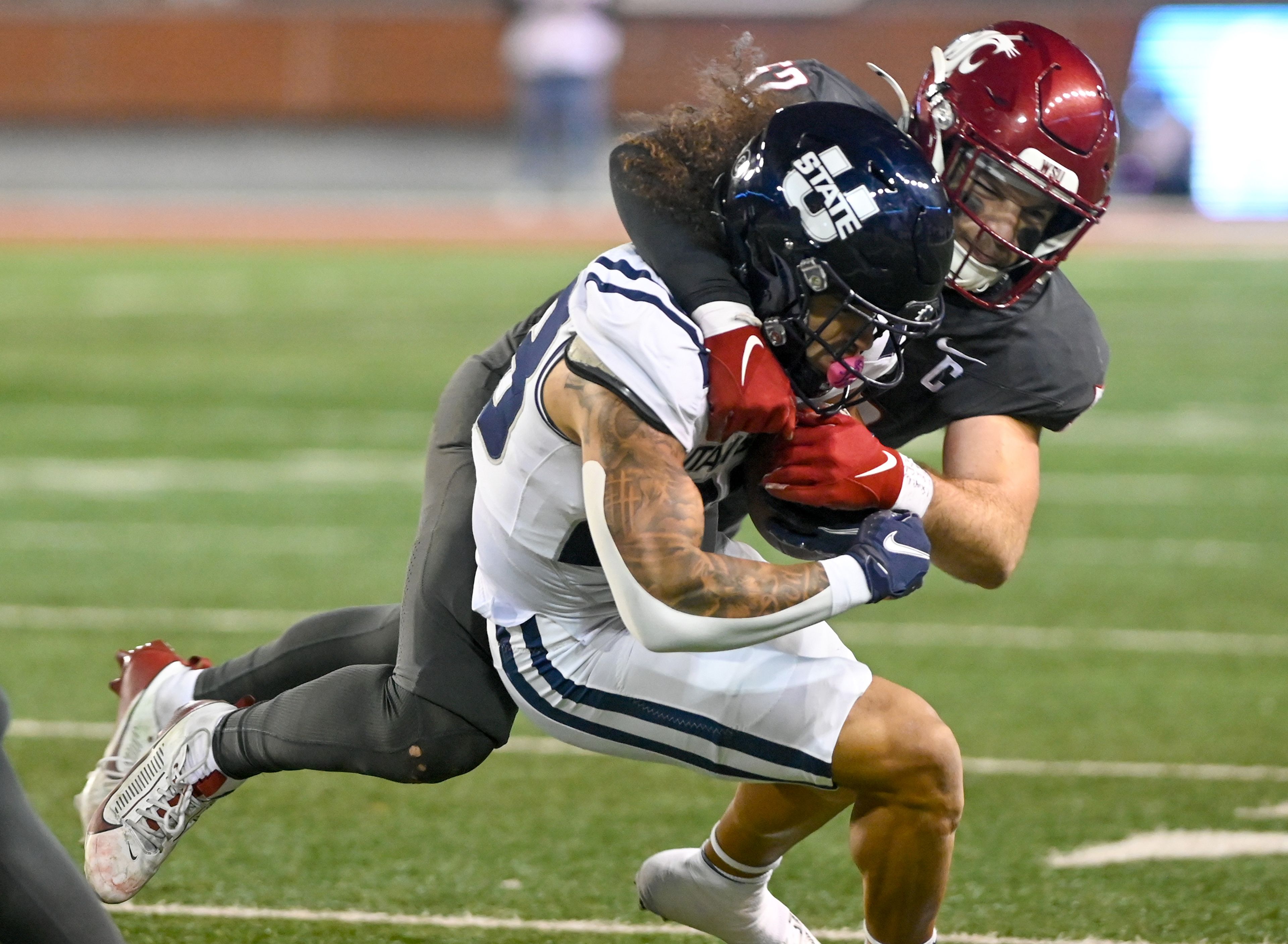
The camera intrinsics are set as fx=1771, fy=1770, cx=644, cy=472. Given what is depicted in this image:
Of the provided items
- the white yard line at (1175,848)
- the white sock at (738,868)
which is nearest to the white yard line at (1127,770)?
the white yard line at (1175,848)

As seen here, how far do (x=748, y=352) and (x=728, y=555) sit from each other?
46cm

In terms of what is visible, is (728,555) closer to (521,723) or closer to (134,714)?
(134,714)

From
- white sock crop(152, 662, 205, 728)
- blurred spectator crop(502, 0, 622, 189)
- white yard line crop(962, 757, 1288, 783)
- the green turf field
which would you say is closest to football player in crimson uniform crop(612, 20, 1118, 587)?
the green turf field

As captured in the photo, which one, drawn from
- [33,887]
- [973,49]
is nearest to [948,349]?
[973,49]

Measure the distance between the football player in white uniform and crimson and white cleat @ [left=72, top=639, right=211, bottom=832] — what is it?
0.98m

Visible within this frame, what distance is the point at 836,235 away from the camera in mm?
2688

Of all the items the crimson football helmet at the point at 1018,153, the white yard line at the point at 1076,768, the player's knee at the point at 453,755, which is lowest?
the white yard line at the point at 1076,768

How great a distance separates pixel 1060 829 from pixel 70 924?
96.9 inches

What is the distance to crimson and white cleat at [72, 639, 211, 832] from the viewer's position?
3531mm

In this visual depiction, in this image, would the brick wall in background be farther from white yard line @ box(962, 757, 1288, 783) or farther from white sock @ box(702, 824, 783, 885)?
white sock @ box(702, 824, 783, 885)

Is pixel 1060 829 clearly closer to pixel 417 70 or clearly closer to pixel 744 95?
pixel 744 95

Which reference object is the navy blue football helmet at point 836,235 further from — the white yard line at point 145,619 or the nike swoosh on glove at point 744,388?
the white yard line at point 145,619

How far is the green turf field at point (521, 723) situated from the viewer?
3693mm

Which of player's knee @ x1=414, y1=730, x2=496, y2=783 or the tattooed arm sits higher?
the tattooed arm
